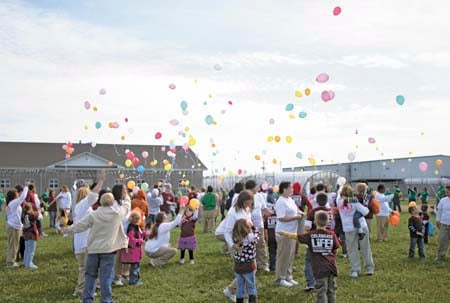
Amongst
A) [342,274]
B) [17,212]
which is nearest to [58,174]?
[17,212]

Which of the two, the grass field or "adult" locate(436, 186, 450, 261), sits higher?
"adult" locate(436, 186, 450, 261)

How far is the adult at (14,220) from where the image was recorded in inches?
375

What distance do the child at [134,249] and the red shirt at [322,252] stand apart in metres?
3.08

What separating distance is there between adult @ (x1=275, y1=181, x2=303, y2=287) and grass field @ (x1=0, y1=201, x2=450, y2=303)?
23 cm

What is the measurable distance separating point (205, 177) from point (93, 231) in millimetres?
40520

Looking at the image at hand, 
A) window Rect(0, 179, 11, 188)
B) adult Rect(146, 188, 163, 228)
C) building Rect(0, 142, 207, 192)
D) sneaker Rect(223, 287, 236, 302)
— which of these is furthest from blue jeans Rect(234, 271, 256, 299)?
window Rect(0, 179, 11, 188)

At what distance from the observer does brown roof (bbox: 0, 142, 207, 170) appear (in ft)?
163

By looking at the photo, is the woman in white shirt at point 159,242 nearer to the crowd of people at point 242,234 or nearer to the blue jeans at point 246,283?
the crowd of people at point 242,234

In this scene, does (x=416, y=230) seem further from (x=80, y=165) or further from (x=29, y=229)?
(x=80, y=165)

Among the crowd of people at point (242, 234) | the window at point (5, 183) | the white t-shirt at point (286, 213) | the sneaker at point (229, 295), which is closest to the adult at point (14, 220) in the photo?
the crowd of people at point (242, 234)

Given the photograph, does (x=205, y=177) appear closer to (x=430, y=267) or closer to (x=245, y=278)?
(x=430, y=267)

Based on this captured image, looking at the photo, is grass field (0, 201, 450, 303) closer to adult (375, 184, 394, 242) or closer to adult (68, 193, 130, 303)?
adult (68, 193, 130, 303)

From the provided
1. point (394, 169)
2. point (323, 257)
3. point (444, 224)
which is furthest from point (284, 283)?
point (394, 169)

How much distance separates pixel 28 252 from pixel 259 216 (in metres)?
4.51
